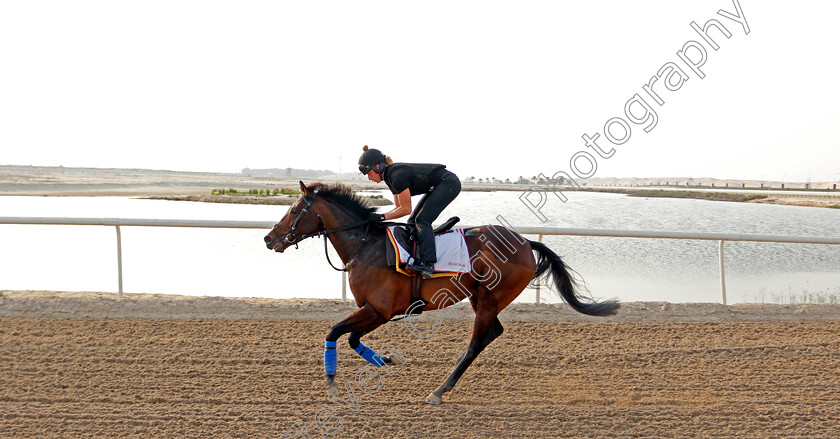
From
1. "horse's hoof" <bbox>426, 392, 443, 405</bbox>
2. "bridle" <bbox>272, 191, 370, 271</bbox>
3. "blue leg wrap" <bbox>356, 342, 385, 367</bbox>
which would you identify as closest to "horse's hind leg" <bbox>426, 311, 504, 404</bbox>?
"horse's hoof" <bbox>426, 392, 443, 405</bbox>

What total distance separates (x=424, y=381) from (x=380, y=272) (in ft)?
3.43

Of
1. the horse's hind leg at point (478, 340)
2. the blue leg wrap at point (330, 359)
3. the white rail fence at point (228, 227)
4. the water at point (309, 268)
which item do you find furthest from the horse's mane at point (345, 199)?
the water at point (309, 268)

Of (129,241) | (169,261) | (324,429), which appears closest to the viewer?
(324,429)

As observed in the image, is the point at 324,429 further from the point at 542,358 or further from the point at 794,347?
the point at 794,347

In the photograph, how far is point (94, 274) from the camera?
9289 mm

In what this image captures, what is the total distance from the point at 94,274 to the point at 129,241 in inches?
182

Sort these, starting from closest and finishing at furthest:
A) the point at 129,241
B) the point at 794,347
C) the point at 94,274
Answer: the point at 794,347, the point at 94,274, the point at 129,241

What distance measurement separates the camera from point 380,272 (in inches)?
161

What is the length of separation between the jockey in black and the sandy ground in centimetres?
113

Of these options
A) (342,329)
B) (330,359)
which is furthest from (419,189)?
(330,359)

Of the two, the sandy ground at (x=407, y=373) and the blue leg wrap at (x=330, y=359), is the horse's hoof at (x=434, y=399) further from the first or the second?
the blue leg wrap at (x=330, y=359)

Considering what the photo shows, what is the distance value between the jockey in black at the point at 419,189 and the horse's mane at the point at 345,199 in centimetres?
10

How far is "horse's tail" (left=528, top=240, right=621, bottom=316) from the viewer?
466 centimetres

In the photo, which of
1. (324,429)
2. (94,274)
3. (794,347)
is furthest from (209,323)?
(794,347)
